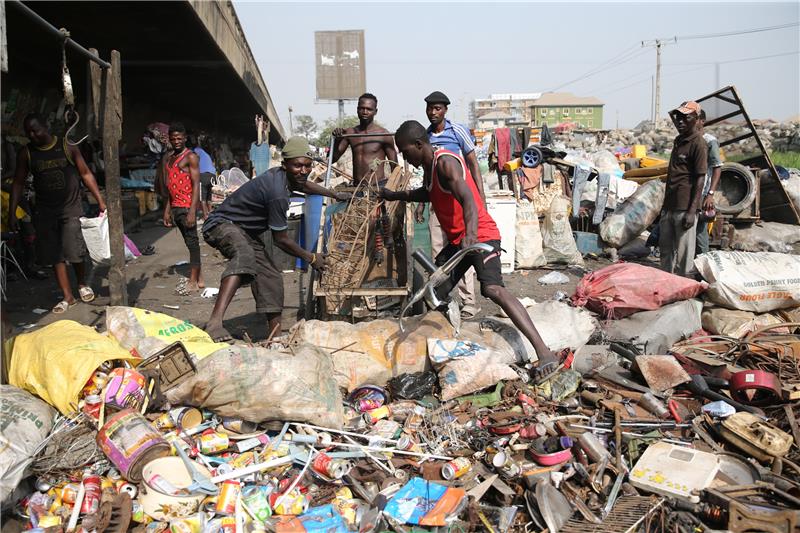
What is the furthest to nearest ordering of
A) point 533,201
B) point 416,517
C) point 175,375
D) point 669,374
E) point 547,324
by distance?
point 533,201 < point 547,324 < point 669,374 < point 175,375 < point 416,517

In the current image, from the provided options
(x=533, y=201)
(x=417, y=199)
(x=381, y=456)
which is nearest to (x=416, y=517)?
(x=381, y=456)

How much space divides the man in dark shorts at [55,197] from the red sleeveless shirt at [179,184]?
103cm

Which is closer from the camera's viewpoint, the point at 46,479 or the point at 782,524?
the point at 782,524

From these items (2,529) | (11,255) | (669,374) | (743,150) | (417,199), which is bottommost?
(2,529)

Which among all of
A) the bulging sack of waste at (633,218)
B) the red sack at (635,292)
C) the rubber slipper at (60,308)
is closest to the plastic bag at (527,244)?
the bulging sack of waste at (633,218)

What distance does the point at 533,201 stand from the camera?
30.9 feet

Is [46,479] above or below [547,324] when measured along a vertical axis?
below

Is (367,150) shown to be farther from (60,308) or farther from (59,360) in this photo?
(59,360)

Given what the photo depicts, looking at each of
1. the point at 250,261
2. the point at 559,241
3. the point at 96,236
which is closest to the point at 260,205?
the point at 250,261

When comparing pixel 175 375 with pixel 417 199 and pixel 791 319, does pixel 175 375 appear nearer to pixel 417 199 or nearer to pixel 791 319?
pixel 417 199

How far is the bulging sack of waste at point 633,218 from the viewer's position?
28.2 feet

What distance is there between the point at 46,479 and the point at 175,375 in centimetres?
79

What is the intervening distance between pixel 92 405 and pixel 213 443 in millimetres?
660

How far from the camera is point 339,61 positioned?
3209 cm
